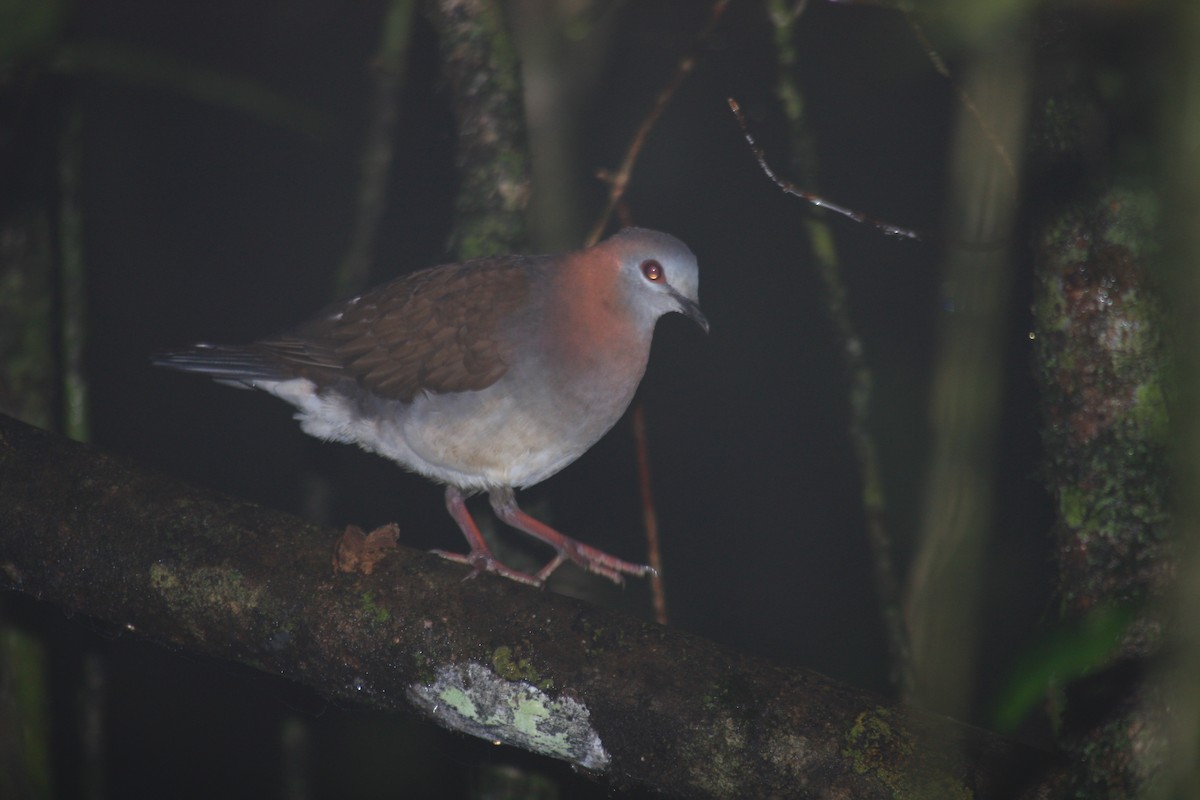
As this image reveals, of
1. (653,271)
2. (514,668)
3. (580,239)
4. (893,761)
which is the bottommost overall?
(893,761)

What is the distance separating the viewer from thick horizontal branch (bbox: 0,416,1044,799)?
1.68 metres

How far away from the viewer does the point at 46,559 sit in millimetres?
2197

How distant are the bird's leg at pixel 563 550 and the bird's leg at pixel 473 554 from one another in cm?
11

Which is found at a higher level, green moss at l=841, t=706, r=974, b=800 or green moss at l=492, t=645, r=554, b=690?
green moss at l=492, t=645, r=554, b=690

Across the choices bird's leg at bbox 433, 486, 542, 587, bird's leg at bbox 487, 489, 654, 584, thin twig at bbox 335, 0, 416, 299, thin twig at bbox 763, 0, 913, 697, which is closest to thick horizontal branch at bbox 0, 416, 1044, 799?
bird's leg at bbox 433, 486, 542, 587

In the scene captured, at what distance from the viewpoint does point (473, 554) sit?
8.35ft

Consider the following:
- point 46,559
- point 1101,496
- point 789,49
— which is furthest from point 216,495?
point 789,49

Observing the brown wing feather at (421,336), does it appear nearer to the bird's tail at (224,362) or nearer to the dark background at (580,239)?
the bird's tail at (224,362)

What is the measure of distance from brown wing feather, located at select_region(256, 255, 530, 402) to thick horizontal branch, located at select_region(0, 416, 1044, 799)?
715mm

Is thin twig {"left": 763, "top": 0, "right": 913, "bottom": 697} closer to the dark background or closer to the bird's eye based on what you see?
the dark background

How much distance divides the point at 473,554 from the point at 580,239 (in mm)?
1945

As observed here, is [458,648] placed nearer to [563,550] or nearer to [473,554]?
[473,554]

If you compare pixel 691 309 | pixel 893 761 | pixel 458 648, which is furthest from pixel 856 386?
pixel 458 648

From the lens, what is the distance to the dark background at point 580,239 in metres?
3.60
